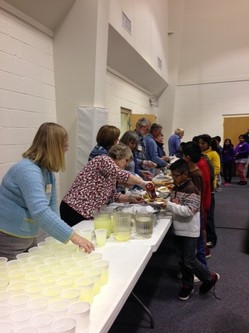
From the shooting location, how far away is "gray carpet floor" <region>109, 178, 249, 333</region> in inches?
82.7

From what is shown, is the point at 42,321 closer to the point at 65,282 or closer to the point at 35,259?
the point at 65,282

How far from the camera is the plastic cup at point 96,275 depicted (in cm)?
108

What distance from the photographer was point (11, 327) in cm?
81

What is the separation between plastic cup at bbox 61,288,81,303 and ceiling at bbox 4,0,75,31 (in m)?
2.40

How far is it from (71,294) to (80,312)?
0.34 feet

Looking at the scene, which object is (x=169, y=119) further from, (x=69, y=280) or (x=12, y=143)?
(x=69, y=280)

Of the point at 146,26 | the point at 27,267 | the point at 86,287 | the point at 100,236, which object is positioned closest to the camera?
the point at 86,287

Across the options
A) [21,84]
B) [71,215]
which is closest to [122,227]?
[71,215]

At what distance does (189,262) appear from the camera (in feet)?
7.57

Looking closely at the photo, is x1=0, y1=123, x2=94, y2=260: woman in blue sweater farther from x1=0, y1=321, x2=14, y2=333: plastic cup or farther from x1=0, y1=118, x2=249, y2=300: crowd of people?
x1=0, y1=321, x2=14, y2=333: plastic cup

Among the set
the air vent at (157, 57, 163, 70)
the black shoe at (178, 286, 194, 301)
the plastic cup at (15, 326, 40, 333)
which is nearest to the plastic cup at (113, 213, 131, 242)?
the plastic cup at (15, 326, 40, 333)

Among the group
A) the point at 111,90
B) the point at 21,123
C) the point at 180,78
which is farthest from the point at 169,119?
the point at 21,123

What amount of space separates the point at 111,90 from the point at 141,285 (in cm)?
338

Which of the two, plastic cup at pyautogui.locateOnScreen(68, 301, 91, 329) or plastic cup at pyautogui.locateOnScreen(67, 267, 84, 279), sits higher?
plastic cup at pyautogui.locateOnScreen(67, 267, 84, 279)
